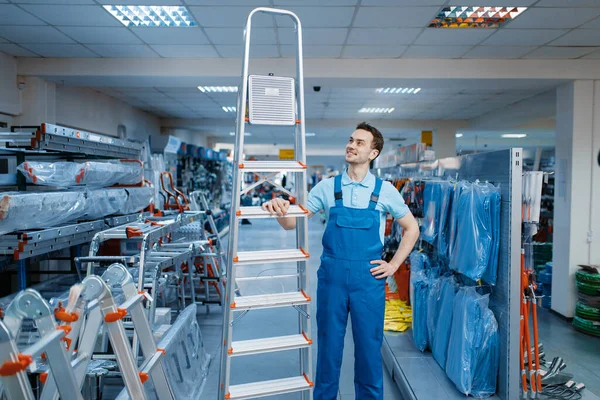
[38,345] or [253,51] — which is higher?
[253,51]

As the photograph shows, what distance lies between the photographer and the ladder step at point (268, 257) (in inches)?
79.2

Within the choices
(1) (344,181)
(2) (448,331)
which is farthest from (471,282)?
(1) (344,181)

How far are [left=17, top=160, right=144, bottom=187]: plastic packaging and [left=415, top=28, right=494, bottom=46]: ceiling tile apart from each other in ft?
11.3

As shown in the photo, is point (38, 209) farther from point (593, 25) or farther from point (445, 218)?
point (593, 25)

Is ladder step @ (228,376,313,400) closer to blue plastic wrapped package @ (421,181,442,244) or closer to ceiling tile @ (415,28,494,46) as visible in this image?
blue plastic wrapped package @ (421,181,442,244)

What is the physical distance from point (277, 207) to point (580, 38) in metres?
4.28

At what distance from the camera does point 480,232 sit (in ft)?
9.52

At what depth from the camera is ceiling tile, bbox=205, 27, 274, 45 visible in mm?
4430

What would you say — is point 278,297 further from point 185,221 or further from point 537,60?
point 537,60

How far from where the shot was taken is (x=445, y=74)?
5438 millimetres

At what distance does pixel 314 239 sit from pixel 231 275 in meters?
9.46

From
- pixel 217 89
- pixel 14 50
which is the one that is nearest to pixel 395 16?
pixel 217 89

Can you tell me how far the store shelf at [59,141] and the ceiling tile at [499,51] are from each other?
167 inches

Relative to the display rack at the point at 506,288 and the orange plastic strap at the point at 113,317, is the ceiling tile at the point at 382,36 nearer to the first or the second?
the display rack at the point at 506,288
